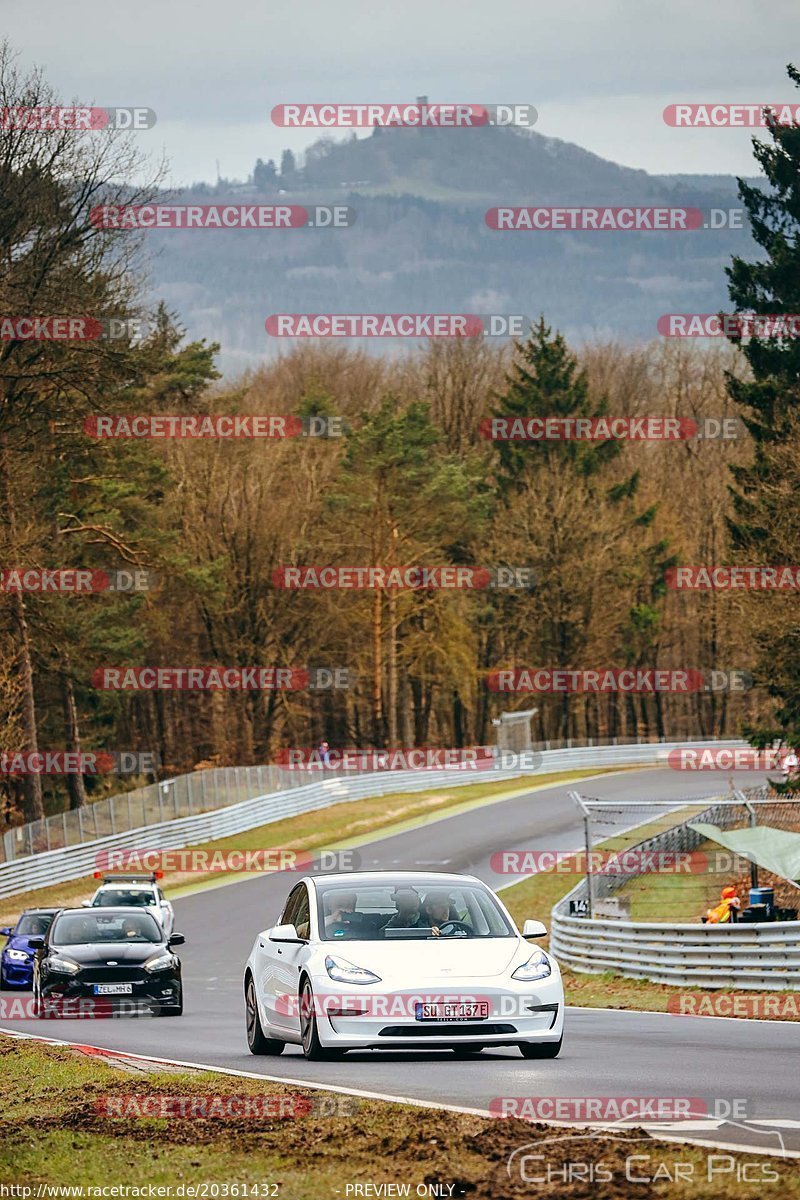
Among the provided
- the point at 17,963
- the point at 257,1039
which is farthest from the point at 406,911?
the point at 17,963

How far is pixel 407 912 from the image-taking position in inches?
532

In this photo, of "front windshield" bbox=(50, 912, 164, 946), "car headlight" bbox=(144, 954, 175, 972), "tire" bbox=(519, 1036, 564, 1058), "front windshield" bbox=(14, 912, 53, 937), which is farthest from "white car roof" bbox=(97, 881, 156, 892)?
"tire" bbox=(519, 1036, 564, 1058)

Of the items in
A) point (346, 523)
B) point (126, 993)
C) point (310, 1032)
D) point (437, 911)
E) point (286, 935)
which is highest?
point (346, 523)

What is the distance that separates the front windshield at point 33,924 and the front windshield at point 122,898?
1.08m

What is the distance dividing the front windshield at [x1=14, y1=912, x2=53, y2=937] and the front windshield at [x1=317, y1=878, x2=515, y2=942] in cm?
1668

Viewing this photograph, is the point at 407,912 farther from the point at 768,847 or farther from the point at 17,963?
the point at 17,963

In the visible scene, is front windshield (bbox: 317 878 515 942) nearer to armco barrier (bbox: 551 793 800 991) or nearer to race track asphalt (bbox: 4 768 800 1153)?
race track asphalt (bbox: 4 768 800 1153)

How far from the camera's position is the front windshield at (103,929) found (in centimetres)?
2125

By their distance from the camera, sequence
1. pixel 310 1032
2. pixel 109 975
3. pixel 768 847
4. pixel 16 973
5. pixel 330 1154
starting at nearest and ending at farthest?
pixel 330 1154 → pixel 310 1032 → pixel 109 975 → pixel 768 847 → pixel 16 973

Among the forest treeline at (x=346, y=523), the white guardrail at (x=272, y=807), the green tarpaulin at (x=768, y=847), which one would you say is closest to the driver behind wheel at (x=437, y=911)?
the green tarpaulin at (x=768, y=847)

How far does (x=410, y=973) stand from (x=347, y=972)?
17.3 inches

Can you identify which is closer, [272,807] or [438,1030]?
[438,1030]

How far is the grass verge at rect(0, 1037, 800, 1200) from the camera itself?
24.3 feet

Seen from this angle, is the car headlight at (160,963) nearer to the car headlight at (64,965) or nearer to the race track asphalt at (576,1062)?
the race track asphalt at (576,1062)
